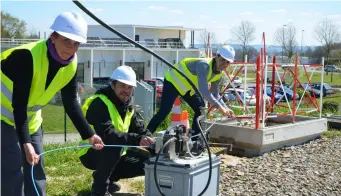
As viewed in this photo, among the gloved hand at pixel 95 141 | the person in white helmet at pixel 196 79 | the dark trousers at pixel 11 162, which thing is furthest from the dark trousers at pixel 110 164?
the person in white helmet at pixel 196 79

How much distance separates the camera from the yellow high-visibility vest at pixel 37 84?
3301 millimetres

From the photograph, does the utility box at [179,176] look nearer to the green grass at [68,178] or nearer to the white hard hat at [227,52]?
the green grass at [68,178]

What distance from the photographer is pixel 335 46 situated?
174ft

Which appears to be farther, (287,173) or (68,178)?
(287,173)

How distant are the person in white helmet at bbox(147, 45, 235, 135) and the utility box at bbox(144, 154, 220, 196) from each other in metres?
2.16

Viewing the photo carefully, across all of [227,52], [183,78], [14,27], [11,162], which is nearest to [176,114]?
[183,78]

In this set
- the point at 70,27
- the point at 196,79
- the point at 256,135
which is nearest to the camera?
the point at 70,27

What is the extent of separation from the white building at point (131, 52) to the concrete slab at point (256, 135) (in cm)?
2704

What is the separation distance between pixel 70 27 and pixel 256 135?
15.2 ft

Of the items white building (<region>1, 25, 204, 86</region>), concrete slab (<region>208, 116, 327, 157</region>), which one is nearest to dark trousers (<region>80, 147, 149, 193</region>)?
concrete slab (<region>208, 116, 327, 157</region>)

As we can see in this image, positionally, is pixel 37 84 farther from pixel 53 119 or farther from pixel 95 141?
pixel 53 119

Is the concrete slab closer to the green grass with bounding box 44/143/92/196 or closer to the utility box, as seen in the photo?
the green grass with bounding box 44/143/92/196

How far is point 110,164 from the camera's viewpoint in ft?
14.7

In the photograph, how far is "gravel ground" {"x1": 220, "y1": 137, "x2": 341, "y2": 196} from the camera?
18.2 ft
